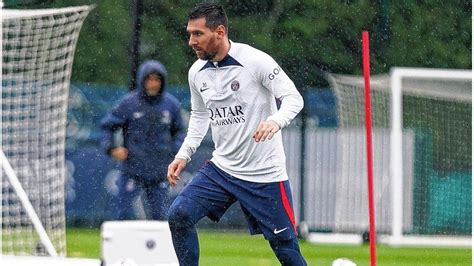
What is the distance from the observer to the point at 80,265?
31.6ft

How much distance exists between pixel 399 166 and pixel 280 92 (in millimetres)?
7702

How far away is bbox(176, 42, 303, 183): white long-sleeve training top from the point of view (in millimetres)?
8430

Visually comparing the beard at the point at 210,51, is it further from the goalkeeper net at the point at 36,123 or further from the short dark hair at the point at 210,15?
the goalkeeper net at the point at 36,123

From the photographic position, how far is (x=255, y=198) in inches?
335

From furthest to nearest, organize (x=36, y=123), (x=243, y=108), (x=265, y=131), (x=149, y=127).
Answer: (x=36, y=123)
(x=149, y=127)
(x=243, y=108)
(x=265, y=131)

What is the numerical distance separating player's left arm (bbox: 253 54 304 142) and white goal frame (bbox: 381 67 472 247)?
7.34 meters

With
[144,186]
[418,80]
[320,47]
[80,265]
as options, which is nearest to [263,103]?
[80,265]

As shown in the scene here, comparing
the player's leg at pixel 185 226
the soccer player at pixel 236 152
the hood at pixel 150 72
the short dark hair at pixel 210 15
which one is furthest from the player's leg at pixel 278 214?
the hood at pixel 150 72

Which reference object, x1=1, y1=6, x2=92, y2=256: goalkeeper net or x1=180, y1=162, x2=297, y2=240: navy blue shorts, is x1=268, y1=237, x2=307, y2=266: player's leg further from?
x1=1, y1=6, x2=92, y2=256: goalkeeper net

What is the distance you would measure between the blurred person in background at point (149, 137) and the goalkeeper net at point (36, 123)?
2.96 feet

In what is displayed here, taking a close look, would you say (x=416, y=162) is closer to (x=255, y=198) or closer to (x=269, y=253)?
(x=269, y=253)

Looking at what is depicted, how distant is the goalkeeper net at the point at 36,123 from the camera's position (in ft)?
43.7

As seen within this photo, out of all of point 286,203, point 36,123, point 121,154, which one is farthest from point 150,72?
point 286,203

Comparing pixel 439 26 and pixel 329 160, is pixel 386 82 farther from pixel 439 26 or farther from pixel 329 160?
pixel 439 26
